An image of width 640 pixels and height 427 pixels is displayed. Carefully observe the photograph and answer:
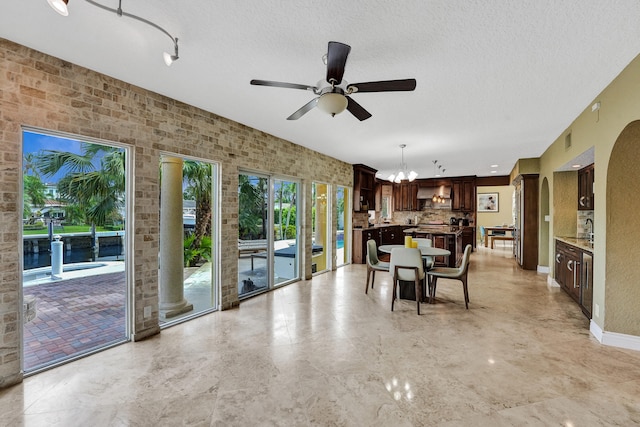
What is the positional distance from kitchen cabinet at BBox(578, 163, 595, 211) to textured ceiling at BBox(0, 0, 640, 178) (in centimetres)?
135

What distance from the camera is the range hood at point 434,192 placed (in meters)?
10.4

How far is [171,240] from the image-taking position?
3.89 m

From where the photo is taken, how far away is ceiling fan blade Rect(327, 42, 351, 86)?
1900 millimetres

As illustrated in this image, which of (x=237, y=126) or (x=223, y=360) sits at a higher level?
(x=237, y=126)

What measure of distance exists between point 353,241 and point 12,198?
6408 millimetres

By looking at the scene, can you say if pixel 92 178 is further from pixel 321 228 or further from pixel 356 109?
pixel 321 228

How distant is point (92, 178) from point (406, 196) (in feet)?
31.0

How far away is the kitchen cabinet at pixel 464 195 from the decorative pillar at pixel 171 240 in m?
8.76

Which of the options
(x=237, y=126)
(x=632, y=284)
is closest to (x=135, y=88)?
(x=237, y=126)

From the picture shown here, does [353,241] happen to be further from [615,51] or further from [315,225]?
[615,51]

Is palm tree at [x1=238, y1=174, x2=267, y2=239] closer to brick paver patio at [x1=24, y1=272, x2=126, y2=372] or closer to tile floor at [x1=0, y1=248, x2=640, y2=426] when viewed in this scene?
tile floor at [x1=0, y1=248, x2=640, y2=426]

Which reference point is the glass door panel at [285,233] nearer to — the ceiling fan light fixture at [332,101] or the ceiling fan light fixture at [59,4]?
the ceiling fan light fixture at [332,101]

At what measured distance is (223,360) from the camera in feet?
9.24

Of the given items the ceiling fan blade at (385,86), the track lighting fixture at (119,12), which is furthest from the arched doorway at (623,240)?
the track lighting fixture at (119,12)
